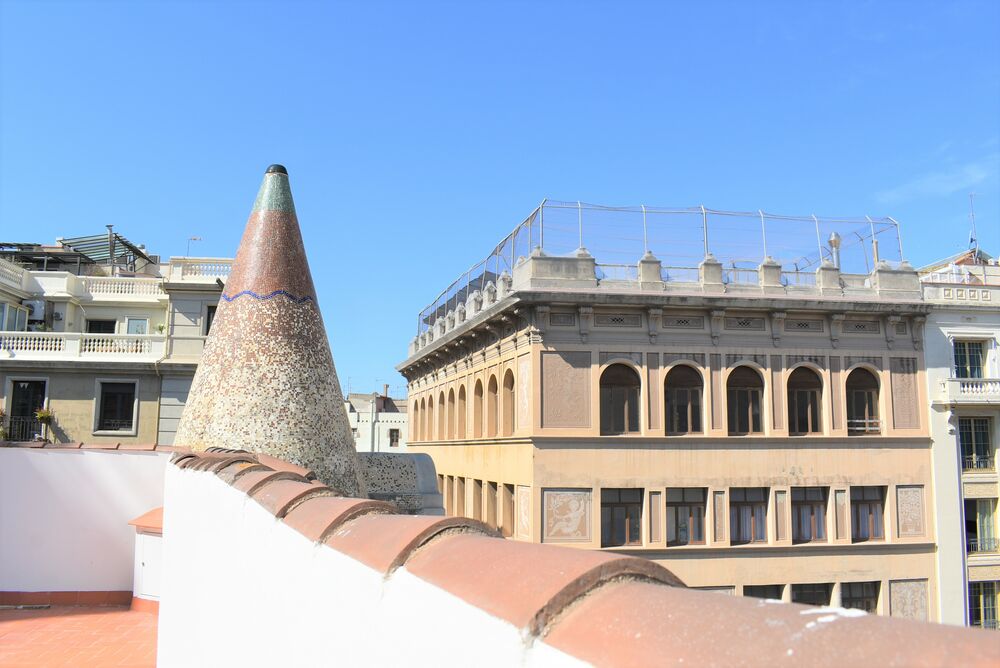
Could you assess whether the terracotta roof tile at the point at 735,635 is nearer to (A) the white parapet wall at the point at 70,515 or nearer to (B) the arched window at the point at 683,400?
(A) the white parapet wall at the point at 70,515

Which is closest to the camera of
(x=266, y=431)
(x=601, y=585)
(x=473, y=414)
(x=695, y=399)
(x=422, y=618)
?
(x=601, y=585)

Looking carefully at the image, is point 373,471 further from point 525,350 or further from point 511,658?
point 525,350

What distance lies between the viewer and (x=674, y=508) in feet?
71.8

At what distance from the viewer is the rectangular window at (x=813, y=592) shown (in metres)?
22.0

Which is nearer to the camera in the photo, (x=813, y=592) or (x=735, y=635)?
(x=735, y=635)

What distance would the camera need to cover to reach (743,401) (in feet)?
74.2

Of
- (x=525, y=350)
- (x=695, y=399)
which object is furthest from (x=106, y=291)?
(x=695, y=399)

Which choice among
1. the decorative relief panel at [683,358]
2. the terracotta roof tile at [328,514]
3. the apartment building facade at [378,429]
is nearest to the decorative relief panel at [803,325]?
the decorative relief panel at [683,358]

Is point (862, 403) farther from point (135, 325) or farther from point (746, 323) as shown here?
point (135, 325)

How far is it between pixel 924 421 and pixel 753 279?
22.1ft

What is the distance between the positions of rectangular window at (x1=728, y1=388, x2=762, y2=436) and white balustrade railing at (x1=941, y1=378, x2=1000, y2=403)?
6001mm

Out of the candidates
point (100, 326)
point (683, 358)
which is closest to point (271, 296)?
point (683, 358)

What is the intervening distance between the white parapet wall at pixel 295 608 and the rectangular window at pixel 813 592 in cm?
1902

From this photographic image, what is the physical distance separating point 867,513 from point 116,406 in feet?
74.2
